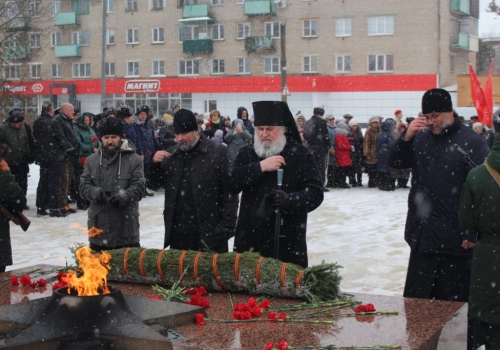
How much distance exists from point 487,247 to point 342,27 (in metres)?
44.0

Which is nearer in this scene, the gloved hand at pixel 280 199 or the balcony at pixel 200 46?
the gloved hand at pixel 280 199

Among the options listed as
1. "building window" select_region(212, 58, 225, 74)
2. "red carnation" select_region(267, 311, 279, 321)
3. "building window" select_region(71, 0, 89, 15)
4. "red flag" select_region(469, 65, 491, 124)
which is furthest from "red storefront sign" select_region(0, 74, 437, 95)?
"red carnation" select_region(267, 311, 279, 321)

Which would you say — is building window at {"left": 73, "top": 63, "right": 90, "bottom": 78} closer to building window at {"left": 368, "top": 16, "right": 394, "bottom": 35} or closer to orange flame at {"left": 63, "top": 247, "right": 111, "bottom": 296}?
building window at {"left": 368, "top": 16, "right": 394, "bottom": 35}

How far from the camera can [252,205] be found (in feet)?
18.5

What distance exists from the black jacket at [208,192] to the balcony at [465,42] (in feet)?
142

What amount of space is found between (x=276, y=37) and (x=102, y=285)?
4585cm

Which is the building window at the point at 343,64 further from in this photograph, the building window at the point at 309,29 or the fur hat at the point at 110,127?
the fur hat at the point at 110,127

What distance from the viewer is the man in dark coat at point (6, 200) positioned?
5949mm

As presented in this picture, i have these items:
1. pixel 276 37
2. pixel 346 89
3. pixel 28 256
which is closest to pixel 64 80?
pixel 276 37

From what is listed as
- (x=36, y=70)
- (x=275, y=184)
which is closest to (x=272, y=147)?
(x=275, y=184)

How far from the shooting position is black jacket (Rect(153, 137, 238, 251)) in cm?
605

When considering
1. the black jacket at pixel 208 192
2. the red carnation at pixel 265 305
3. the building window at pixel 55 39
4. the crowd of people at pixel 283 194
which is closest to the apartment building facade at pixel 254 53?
the building window at pixel 55 39

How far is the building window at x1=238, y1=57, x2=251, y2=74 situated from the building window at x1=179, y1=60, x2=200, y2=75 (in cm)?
301

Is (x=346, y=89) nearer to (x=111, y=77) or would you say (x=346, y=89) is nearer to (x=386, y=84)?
(x=386, y=84)
